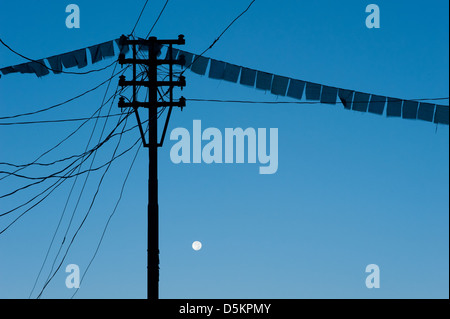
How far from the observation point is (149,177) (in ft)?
56.5

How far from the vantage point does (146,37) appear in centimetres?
1830

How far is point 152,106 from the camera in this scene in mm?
17656

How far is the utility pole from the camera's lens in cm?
1686

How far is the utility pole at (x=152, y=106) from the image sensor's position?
1686 cm

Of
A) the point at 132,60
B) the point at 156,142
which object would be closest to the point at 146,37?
the point at 132,60

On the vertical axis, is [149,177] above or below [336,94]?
below
